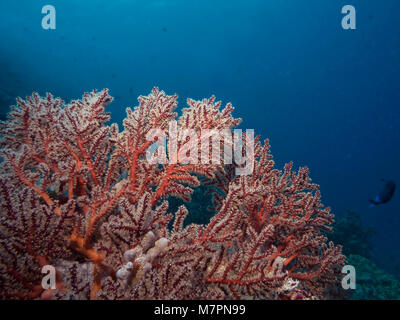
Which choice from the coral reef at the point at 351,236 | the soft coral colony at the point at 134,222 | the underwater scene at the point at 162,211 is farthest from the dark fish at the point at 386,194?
the coral reef at the point at 351,236

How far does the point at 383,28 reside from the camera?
73125 mm

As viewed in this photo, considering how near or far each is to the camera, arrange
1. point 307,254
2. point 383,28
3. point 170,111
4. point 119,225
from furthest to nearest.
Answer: point 383,28 < point 307,254 < point 170,111 < point 119,225

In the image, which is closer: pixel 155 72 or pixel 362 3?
pixel 362 3

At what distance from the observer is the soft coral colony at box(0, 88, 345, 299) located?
5.78 feet

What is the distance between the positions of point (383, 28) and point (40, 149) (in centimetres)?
10632

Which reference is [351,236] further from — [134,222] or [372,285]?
[134,222]

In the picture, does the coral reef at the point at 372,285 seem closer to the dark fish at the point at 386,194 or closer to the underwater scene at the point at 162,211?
the underwater scene at the point at 162,211

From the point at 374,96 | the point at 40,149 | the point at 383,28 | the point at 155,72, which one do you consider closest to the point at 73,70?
the point at 155,72

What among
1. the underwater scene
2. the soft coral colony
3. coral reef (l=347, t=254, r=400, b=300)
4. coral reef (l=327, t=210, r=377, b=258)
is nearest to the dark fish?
the underwater scene

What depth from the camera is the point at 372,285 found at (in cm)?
880

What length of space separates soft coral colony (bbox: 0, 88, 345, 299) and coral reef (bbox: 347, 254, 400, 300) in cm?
706

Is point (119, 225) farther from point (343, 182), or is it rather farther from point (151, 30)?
point (151, 30)

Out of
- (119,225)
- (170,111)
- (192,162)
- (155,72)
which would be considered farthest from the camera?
(155,72)
